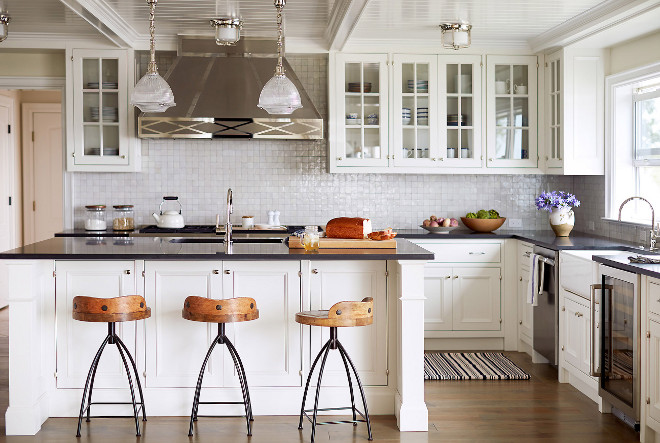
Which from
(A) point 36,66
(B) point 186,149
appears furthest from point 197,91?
(A) point 36,66

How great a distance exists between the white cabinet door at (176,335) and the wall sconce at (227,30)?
7.02 ft

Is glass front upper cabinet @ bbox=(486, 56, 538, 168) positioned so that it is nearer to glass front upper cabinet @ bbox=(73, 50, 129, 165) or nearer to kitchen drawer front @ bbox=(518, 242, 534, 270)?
kitchen drawer front @ bbox=(518, 242, 534, 270)

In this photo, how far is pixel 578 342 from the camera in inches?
194

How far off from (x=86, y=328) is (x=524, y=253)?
11.1 ft

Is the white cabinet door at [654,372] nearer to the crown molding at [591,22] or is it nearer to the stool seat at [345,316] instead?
the stool seat at [345,316]

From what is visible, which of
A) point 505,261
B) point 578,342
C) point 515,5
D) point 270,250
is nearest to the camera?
point 270,250

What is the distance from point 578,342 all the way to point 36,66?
5.02 metres

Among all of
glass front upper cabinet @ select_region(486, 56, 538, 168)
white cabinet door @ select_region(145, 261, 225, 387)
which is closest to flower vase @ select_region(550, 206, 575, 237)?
glass front upper cabinet @ select_region(486, 56, 538, 168)

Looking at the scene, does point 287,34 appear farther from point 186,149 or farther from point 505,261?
point 505,261

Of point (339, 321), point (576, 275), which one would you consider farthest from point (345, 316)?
point (576, 275)

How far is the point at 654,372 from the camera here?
3.87 meters

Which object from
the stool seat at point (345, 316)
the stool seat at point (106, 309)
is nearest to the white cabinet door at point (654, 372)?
the stool seat at point (345, 316)

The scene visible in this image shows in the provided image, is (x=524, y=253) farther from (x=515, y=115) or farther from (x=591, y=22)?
(x=591, y=22)

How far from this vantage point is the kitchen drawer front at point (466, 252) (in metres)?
6.26
